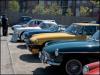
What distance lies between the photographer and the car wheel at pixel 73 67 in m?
9.83

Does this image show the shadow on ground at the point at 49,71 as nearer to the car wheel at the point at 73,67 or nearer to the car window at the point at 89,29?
the car wheel at the point at 73,67

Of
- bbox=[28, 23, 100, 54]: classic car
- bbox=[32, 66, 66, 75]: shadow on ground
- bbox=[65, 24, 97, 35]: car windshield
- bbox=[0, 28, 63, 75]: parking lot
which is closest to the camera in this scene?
bbox=[32, 66, 66, 75]: shadow on ground

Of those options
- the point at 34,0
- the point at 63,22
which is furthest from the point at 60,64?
the point at 34,0

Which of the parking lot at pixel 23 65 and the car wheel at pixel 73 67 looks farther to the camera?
the parking lot at pixel 23 65

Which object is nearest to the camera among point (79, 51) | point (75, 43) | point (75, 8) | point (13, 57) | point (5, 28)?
point (79, 51)

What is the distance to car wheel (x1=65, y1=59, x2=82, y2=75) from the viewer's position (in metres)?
Answer: 9.83

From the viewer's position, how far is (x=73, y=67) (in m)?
9.90

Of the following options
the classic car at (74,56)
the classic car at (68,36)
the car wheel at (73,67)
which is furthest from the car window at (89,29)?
the car wheel at (73,67)

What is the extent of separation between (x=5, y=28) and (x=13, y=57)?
12.5 metres

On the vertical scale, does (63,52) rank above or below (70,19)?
above

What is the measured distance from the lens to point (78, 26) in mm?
13789

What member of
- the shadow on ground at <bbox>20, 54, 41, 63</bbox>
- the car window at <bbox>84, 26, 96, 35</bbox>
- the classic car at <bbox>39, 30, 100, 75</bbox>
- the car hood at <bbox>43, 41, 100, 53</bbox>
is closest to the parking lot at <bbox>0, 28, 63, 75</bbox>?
the shadow on ground at <bbox>20, 54, 41, 63</bbox>

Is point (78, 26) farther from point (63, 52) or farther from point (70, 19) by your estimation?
point (70, 19)

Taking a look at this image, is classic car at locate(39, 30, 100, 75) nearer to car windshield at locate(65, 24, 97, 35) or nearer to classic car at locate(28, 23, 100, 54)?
classic car at locate(28, 23, 100, 54)
